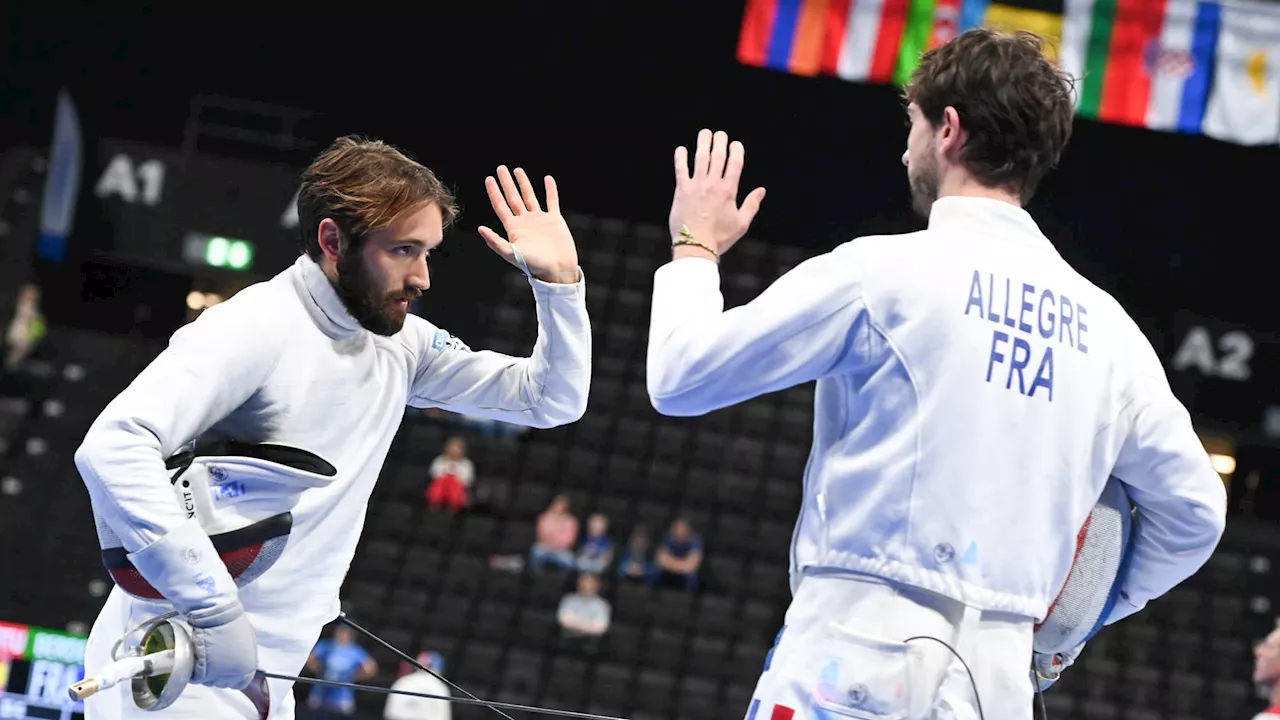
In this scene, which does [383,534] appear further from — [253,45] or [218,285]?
[253,45]

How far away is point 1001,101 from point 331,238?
1.39 metres

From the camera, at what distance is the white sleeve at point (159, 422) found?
8.25 feet

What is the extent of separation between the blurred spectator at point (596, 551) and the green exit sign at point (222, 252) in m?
3.29

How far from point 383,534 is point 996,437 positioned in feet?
33.4

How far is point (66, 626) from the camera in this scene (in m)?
10.5

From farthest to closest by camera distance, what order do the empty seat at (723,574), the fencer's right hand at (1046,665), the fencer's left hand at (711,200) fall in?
the empty seat at (723,574) < the fencer's right hand at (1046,665) < the fencer's left hand at (711,200)

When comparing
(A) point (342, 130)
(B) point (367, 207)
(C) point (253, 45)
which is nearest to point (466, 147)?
→ (A) point (342, 130)

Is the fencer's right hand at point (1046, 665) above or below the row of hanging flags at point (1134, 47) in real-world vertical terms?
below

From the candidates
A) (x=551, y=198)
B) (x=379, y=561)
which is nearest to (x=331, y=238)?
(x=551, y=198)

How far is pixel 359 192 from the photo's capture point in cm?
288

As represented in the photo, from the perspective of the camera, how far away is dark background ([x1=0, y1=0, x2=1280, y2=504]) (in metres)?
12.4

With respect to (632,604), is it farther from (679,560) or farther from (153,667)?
(153,667)

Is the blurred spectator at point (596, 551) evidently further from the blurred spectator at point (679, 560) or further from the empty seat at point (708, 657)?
the empty seat at point (708, 657)

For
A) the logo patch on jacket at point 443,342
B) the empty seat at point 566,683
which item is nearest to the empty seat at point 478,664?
the empty seat at point 566,683
